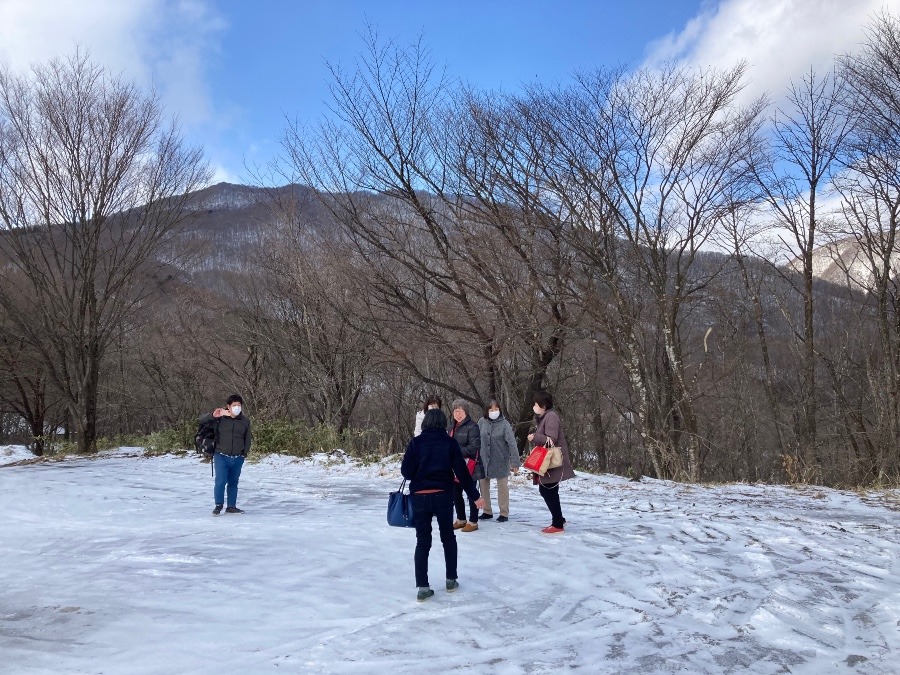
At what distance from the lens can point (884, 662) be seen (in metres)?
4.12

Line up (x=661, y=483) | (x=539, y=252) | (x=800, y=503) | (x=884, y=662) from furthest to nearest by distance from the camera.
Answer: (x=539, y=252), (x=661, y=483), (x=800, y=503), (x=884, y=662)

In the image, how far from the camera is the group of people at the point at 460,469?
5.54 metres

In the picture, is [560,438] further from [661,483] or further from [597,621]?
[661,483]

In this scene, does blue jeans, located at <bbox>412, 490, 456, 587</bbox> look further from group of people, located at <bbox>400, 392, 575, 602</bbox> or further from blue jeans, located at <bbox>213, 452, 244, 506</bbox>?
blue jeans, located at <bbox>213, 452, 244, 506</bbox>

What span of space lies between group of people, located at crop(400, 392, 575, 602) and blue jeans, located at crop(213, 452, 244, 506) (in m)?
2.89

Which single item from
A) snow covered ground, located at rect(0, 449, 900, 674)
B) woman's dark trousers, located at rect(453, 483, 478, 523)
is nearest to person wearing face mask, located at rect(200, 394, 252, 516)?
snow covered ground, located at rect(0, 449, 900, 674)

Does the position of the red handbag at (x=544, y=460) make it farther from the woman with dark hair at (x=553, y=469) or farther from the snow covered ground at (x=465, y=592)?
the snow covered ground at (x=465, y=592)

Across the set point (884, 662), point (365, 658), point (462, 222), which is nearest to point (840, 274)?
point (462, 222)

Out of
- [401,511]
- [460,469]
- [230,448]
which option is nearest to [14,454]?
[230,448]

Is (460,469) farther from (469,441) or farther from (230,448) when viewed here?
(230,448)

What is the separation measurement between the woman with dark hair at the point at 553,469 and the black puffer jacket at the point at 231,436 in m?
4.36

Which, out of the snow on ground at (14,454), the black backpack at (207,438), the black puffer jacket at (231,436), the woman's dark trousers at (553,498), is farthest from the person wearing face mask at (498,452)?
the snow on ground at (14,454)

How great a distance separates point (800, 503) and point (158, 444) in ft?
57.0

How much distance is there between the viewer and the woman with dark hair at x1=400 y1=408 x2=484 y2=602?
547 cm
